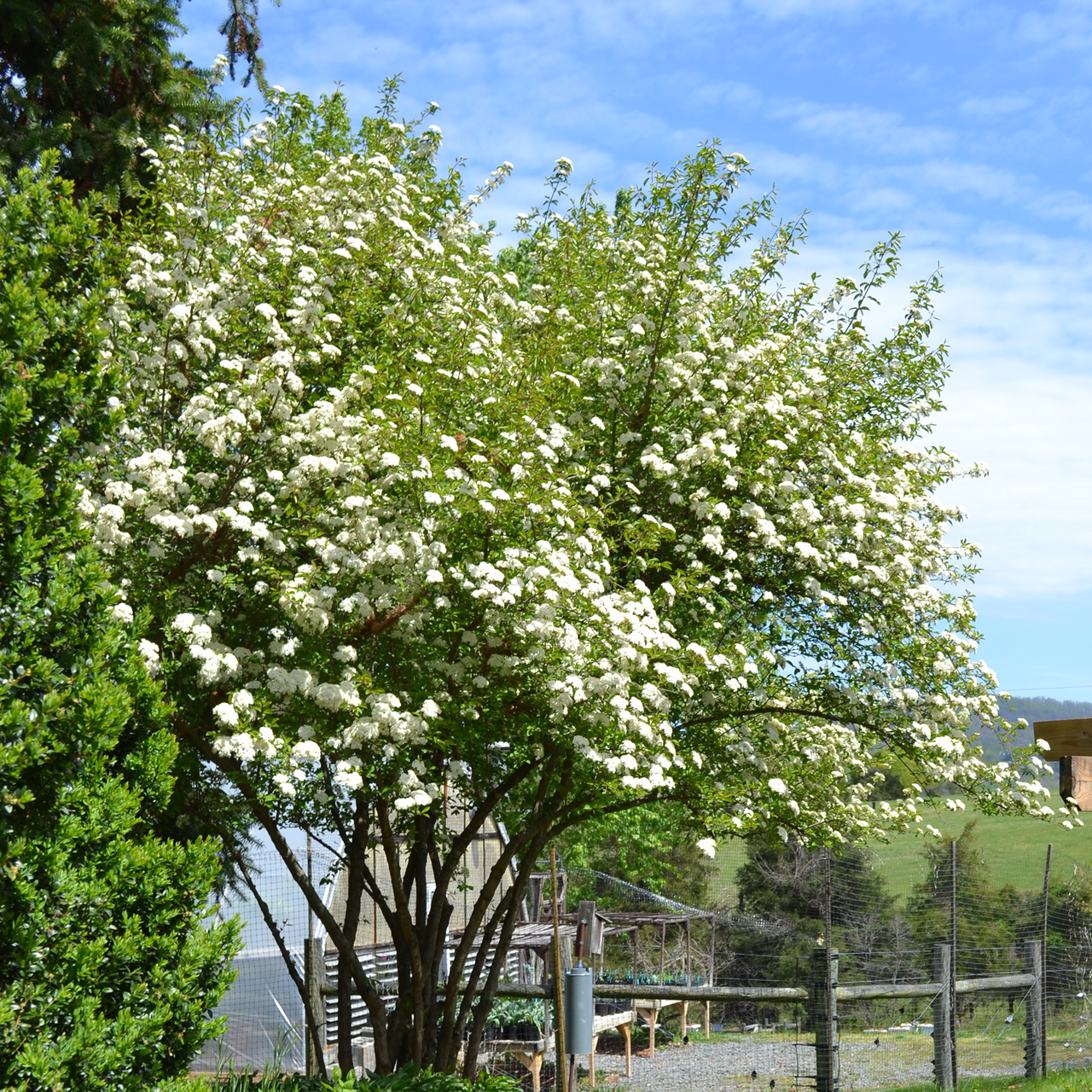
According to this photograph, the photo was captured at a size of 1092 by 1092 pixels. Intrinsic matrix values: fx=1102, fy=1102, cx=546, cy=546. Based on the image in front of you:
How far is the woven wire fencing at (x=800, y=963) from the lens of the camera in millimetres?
12273

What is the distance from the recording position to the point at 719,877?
36750 mm

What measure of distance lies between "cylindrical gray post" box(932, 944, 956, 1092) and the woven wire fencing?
42 centimetres

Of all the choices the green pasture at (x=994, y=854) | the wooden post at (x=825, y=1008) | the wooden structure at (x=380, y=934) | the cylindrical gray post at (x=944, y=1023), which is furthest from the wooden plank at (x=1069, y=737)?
the green pasture at (x=994, y=854)

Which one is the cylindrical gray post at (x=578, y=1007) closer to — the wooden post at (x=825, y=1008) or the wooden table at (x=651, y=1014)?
the wooden post at (x=825, y=1008)

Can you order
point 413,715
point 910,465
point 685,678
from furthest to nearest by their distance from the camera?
point 910,465 < point 685,678 < point 413,715

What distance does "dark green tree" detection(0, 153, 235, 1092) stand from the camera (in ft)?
14.1

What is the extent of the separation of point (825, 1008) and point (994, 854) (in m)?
27.7

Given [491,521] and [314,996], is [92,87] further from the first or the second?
[314,996]

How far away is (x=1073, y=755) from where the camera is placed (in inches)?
179

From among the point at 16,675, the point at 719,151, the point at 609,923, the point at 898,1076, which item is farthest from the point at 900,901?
the point at 16,675

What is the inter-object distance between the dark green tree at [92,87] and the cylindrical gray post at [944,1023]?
10825 millimetres

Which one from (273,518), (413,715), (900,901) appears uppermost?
(273,518)

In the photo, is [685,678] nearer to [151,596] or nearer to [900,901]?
[151,596]

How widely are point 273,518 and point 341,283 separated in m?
1.98
